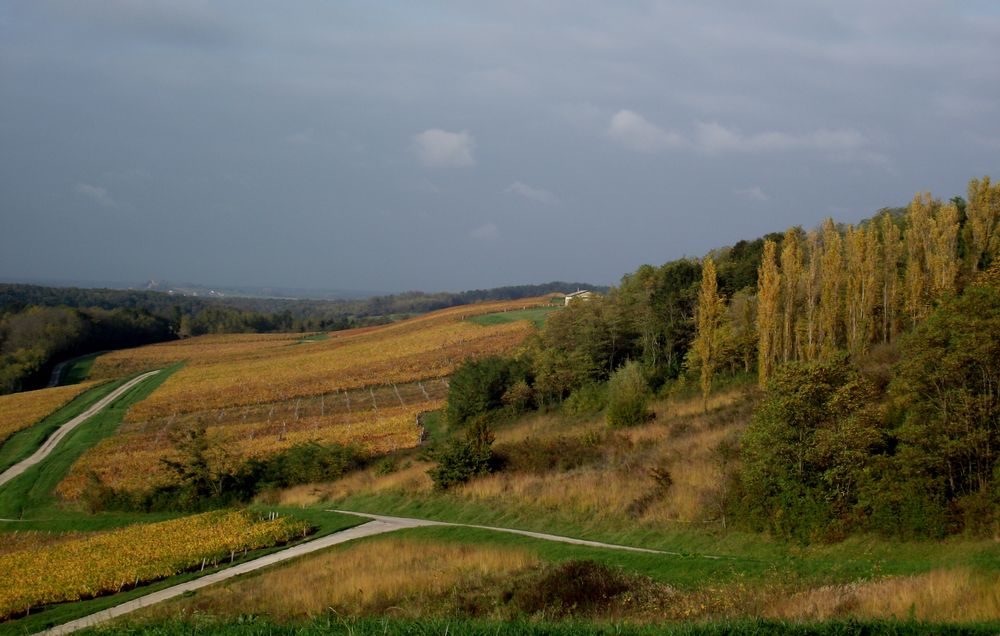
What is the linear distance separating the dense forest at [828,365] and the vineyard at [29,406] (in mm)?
35872

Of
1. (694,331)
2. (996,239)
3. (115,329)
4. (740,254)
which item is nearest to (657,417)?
(694,331)

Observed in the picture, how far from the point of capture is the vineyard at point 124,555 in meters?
21.9

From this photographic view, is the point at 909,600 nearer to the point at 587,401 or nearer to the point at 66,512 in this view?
the point at 587,401

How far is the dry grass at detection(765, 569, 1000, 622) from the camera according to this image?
11.1 meters

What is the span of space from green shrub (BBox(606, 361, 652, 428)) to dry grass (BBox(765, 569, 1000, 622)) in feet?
91.8

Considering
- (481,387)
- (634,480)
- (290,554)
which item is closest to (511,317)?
(481,387)

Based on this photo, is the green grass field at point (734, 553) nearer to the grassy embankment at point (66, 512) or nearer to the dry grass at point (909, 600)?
the dry grass at point (909, 600)

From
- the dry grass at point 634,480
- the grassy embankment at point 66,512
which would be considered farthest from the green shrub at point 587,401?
the grassy embankment at point 66,512

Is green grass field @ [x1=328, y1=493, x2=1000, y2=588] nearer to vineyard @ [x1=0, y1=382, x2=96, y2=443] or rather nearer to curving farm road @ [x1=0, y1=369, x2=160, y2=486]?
curving farm road @ [x1=0, y1=369, x2=160, y2=486]

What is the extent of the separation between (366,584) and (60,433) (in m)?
52.5

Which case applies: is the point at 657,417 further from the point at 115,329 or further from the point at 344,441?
the point at 115,329

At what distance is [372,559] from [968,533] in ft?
48.7

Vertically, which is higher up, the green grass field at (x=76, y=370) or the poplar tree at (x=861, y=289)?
the poplar tree at (x=861, y=289)

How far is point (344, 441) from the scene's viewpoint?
4991 cm
